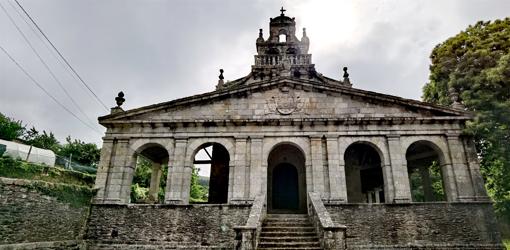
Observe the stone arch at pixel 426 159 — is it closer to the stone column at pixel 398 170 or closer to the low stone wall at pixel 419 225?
the stone column at pixel 398 170

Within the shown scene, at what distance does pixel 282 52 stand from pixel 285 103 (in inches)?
298

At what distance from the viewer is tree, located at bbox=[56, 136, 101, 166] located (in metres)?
32.8

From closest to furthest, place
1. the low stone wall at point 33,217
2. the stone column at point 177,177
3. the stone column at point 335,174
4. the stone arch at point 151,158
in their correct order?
the low stone wall at point 33,217 → the stone column at point 335,174 → the stone column at point 177,177 → the stone arch at point 151,158

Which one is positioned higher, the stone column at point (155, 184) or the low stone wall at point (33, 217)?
the stone column at point (155, 184)

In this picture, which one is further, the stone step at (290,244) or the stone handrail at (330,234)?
the stone step at (290,244)

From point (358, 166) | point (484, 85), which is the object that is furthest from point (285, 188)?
point (484, 85)

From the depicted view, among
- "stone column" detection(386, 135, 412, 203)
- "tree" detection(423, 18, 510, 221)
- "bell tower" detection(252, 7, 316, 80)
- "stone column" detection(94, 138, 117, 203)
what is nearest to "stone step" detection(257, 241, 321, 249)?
"stone column" detection(386, 135, 412, 203)

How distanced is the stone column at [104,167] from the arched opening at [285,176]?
7642 millimetres

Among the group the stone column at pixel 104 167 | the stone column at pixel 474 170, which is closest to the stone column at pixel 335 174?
the stone column at pixel 474 170

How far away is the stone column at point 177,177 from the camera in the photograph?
12.5 m

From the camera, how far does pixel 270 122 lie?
13.4 metres

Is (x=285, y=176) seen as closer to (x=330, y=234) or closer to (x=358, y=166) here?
(x=358, y=166)

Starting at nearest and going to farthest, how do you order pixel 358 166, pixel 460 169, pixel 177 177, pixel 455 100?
pixel 460 169 → pixel 177 177 → pixel 455 100 → pixel 358 166

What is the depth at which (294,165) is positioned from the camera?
15.5 m
